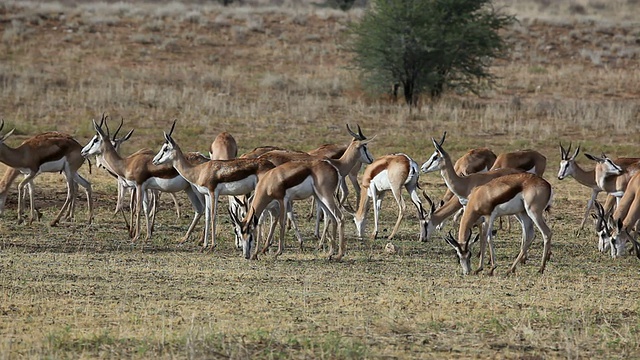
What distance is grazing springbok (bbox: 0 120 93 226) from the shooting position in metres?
16.5

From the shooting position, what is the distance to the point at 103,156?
648 inches

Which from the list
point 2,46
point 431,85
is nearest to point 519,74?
point 431,85

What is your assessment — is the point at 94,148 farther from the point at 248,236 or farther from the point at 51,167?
the point at 248,236

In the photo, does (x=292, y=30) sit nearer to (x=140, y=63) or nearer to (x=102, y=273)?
(x=140, y=63)

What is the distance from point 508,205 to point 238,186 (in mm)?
3812

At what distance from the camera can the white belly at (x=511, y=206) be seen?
1295 centimetres

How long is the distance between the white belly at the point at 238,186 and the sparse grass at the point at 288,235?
85 centimetres

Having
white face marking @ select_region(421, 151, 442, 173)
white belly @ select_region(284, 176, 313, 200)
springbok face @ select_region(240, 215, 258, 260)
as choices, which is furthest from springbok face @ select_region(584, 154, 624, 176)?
springbok face @ select_region(240, 215, 258, 260)

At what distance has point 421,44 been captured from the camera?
3234cm

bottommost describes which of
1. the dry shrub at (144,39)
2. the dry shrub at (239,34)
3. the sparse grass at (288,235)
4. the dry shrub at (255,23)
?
the sparse grass at (288,235)

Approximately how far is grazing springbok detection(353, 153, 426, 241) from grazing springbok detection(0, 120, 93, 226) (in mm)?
4254

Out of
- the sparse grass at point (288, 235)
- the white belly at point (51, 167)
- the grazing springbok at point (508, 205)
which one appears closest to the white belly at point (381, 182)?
the sparse grass at point (288, 235)

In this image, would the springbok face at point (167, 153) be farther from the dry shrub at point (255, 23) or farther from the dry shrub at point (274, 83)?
the dry shrub at point (255, 23)

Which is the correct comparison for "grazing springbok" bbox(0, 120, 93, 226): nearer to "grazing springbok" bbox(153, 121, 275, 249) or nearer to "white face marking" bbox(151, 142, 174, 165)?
"white face marking" bbox(151, 142, 174, 165)
